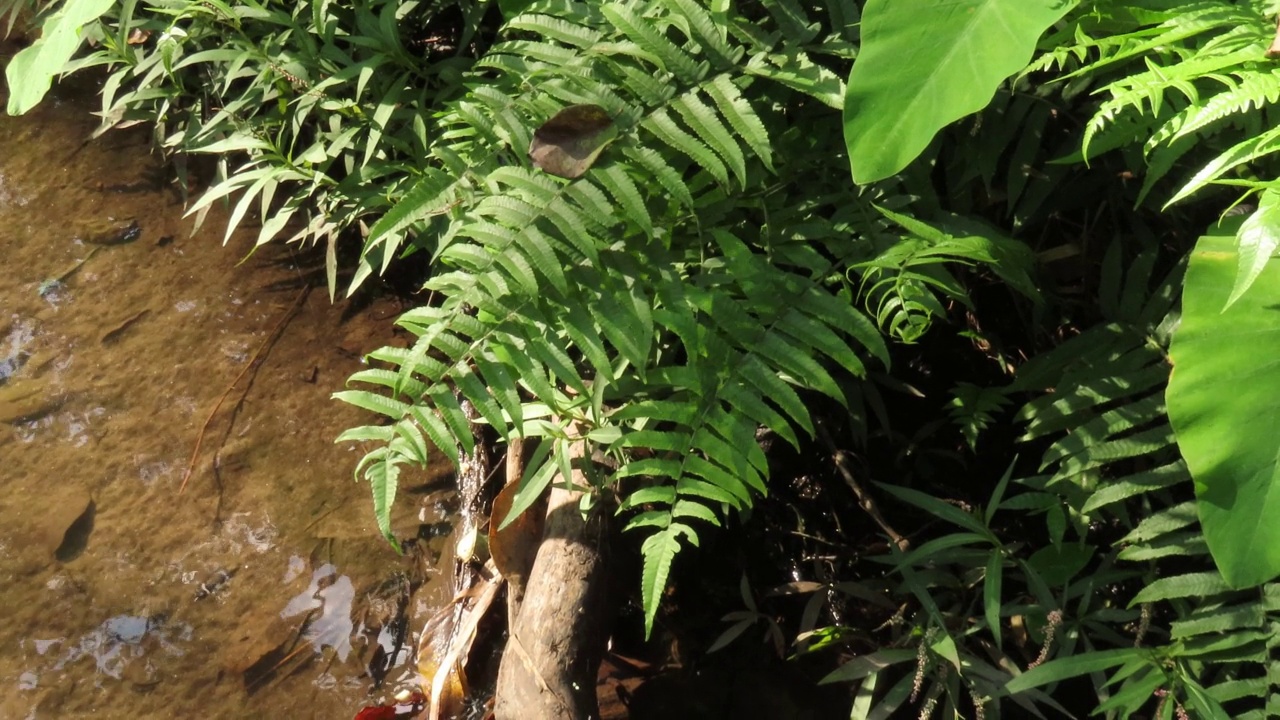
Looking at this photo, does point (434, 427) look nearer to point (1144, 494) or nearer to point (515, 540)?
point (515, 540)

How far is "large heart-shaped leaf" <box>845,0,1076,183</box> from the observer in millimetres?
1282

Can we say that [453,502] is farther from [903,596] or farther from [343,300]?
[903,596]

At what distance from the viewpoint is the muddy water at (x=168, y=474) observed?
85.8 inches

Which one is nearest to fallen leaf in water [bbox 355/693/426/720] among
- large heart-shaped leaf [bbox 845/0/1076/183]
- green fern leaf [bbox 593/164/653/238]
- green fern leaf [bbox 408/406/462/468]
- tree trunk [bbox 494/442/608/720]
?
tree trunk [bbox 494/442/608/720]

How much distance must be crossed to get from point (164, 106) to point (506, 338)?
1504mm

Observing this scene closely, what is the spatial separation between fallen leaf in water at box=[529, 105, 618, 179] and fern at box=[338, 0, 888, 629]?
19 mm

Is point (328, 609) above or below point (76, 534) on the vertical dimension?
below

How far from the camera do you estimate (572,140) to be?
153 cm

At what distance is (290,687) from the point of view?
7.02 feet

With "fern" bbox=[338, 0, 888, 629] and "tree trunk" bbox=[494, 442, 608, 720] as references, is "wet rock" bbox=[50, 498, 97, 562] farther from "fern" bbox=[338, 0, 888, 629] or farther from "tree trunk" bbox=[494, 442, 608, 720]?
"fern" bbox=[338, 0, 888, 629]

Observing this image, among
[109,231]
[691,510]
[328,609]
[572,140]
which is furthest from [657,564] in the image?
[109,231]

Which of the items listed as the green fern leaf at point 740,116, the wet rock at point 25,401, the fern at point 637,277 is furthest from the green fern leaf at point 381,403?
the wet rock at point 25,401

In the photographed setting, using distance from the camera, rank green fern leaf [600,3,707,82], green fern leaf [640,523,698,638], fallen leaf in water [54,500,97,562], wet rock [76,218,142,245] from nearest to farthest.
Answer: green fern leaf [640,523,698,638] → green fern leaf [600,3,707,82] → fallen leaf in water [54,500,97,562] → wet rock [76,218,142,245]

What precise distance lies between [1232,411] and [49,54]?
203 cm
